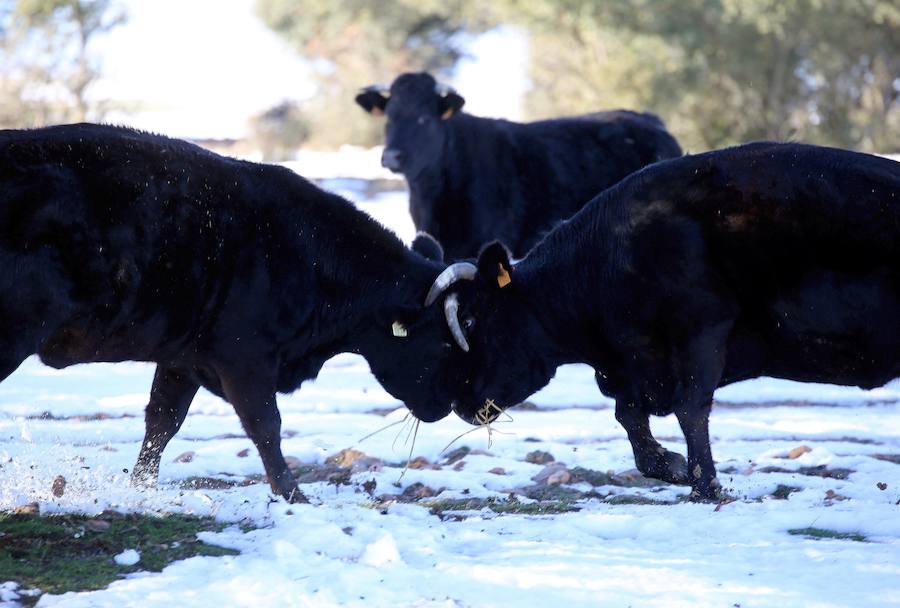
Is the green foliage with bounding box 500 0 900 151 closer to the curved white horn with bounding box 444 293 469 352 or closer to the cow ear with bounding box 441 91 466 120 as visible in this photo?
the cow ear with bounding box 441 91 466 120

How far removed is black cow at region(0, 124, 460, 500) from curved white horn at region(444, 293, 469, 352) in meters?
0.12

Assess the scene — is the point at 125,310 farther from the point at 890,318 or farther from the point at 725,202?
the point at 890,318

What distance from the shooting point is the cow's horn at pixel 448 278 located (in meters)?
7.11

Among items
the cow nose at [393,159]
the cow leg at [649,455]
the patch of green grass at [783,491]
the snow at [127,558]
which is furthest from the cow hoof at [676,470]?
the cow nose at [393,159]

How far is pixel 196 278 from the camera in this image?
6195 mm

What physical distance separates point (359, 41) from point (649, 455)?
41.6m

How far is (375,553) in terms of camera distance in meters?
4.98

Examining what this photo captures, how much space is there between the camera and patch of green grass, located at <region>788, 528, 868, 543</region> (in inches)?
220

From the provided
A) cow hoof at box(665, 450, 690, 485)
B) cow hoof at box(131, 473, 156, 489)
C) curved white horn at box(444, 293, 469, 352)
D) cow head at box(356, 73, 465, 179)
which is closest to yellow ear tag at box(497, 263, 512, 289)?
curved white horn at box(444, 293, 469, 352)

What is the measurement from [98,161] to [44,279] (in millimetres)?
711

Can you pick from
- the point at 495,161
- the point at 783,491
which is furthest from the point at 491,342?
the point at 495,161

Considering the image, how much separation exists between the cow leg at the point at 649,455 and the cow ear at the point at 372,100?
7684 mm

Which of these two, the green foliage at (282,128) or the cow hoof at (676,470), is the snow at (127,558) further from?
the green foliage at (282,128)

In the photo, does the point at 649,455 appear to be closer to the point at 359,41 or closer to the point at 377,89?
the point at 377,89
